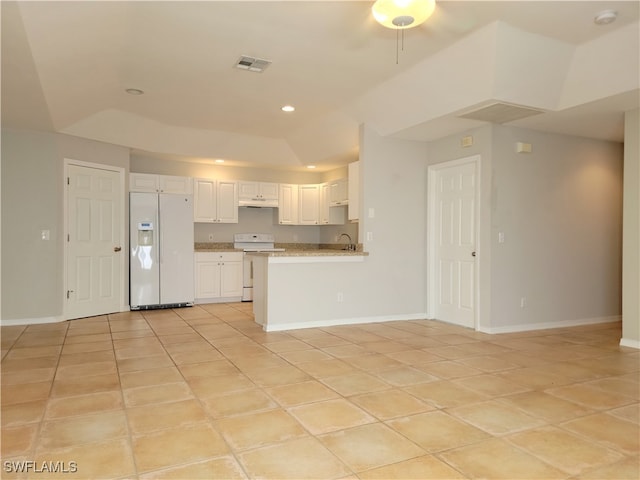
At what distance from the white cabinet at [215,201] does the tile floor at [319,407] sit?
10.3ft

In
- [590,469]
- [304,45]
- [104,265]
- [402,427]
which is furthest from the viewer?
[104,265]

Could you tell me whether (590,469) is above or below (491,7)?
below

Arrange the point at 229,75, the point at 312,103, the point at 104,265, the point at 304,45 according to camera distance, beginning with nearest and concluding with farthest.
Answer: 1. the point at 304,45
2. the point at 229,75
3. the point at 312,103
4. the point at 104,265

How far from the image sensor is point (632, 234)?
175 inches

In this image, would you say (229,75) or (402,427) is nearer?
(402,427)

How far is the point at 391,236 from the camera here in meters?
5.69

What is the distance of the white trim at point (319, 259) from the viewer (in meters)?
5.06

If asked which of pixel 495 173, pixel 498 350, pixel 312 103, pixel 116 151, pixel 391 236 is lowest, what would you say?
pixel 498 350

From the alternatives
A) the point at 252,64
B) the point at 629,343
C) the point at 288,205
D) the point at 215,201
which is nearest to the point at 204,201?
the point at 215,201

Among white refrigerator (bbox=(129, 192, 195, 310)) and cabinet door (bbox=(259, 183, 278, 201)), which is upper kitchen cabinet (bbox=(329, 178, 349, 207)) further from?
white refrigerator (bbox=(129, 192, 195, 310))

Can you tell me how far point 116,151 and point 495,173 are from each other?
203 inches

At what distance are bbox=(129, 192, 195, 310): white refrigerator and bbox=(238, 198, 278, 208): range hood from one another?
1.09m

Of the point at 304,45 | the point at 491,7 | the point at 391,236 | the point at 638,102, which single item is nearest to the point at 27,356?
the point at 304,45

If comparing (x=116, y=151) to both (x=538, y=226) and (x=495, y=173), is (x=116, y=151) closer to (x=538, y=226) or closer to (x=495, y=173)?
(x=495, y=173)
